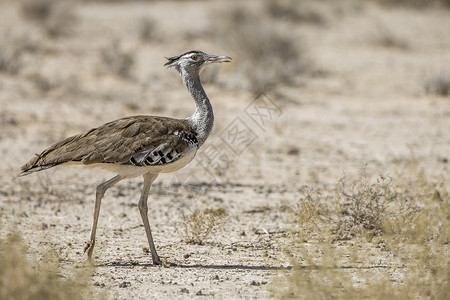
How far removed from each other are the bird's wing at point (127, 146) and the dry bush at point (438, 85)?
7.88 meters

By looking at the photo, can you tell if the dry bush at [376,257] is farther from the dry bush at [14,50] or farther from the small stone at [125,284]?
the dry bush at [14,50]

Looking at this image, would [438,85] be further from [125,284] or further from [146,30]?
[125,284]

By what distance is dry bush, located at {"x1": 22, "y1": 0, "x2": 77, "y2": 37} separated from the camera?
16562 mm

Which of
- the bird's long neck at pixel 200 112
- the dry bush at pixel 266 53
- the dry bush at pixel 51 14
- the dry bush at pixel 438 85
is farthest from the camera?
the dry bush at pixel 51 14

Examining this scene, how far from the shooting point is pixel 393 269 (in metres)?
4.57

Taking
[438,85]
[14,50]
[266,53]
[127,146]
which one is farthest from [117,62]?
[127,146]

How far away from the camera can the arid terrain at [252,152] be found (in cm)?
448

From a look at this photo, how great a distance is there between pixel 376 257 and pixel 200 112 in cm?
173

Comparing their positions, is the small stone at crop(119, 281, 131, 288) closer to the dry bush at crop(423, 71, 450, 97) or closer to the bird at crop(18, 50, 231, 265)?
the bird at crop(18, 50, 231, 265)

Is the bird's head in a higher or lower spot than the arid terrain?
higher

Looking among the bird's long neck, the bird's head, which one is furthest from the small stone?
the bird's head

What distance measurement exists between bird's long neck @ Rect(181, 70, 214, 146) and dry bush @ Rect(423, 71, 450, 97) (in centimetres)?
753

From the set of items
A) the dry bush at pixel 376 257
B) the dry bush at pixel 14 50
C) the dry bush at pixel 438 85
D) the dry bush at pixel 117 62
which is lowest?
the dry bush at pixel 376 257

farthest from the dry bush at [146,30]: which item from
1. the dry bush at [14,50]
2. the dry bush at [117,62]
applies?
the dry bush at [117,62]
